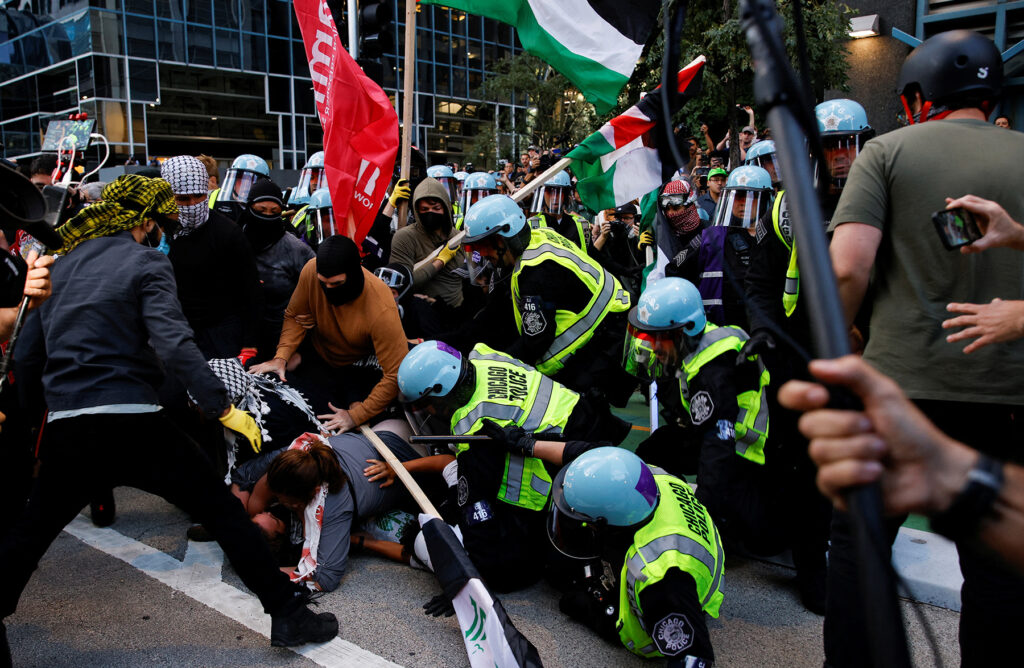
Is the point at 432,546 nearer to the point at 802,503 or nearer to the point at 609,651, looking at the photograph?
the point at 609,651

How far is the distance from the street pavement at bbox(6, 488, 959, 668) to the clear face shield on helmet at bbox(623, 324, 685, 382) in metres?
1.08

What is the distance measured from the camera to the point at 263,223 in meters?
5.57

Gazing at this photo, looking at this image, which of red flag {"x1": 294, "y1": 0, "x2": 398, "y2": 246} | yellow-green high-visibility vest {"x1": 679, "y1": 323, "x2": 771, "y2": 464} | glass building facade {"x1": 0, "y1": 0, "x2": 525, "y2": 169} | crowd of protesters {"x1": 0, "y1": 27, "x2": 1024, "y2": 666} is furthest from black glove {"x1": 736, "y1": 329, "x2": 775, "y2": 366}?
glass building facade {"x1": 0, "y1": 0, "x2": 525, "y2": 169}

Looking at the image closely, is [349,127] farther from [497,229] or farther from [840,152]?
[840,152]

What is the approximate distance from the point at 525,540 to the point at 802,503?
1.31 m

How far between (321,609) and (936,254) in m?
→ 2.95

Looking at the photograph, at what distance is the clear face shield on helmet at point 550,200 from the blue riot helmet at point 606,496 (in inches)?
172

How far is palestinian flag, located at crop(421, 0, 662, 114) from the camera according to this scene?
4.95 metres

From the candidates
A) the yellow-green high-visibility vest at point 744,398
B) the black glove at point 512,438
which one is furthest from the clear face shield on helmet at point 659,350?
the black glove at point 512,438

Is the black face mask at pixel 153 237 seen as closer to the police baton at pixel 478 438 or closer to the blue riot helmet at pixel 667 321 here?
the police baton at pixel 478 438

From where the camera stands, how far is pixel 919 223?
82.4 inches

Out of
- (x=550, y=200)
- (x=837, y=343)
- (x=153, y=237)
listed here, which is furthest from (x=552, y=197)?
(x=837, y=343)

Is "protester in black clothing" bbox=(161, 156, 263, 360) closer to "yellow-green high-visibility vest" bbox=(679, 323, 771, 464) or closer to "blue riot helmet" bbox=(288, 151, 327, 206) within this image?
"yellow-green high-visibility vest" bbox=(679, 323, 771, 464)

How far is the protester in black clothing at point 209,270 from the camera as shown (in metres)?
4.74
